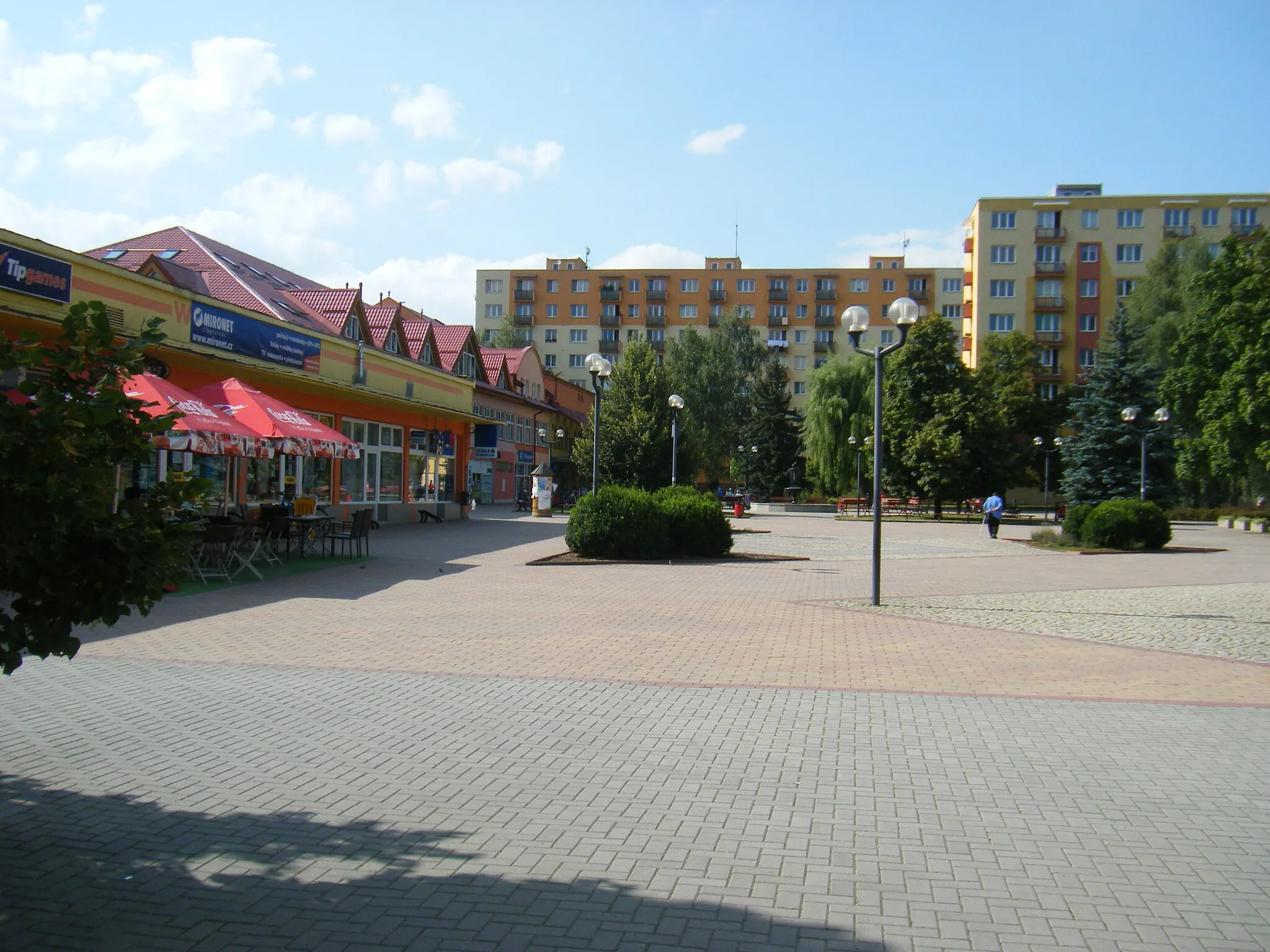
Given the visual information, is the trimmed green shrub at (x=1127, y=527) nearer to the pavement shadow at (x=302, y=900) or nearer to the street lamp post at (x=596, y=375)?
the street lamp post at (x=596, y=375)

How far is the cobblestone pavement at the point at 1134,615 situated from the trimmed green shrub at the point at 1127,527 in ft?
30.0

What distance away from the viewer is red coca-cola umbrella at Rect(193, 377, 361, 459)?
16.1 metres

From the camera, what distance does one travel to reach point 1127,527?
85.1 ft

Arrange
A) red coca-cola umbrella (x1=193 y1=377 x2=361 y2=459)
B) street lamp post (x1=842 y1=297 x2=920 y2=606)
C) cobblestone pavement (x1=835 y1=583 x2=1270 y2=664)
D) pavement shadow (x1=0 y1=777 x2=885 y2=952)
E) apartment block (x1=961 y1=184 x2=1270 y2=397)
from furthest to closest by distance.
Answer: apartment block (x1=961 y1=184 x2=1270 y2=397) < red coca-cola umbrella (x1=193 y1=377 x2=361 y2=459) < street lamp post (x1=842 y1=297 x2=920 y2=606) < cobblestone pavement (x1=835 y1=583 x2=1270 y2=664) < pavement shadow (x1=0 y1=777 x2=885 y2=952)

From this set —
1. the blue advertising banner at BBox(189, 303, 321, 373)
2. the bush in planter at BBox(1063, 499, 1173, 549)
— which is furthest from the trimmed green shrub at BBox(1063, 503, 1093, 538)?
the blue advertising banner at BBox(189, 303, 321, 373)

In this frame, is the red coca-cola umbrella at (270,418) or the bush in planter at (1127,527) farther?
the bush in planter at (1127,527)

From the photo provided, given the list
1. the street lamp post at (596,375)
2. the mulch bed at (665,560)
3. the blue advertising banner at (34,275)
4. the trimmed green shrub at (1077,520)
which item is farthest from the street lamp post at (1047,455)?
the blue advertising banner at (34,275)

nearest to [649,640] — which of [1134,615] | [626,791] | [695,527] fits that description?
[626,791]

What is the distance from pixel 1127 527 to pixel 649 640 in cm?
2033

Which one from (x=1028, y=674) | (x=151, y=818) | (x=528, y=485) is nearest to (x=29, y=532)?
(x=151, y=818)

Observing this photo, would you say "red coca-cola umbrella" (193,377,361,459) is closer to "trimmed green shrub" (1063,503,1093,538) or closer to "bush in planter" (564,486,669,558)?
"bush in planter" (564,486,669,558)

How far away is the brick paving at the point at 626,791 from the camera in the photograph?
370cm

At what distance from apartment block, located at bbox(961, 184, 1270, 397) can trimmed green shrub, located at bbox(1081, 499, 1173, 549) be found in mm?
49706

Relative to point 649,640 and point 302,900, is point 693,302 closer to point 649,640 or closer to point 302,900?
point 649,640
